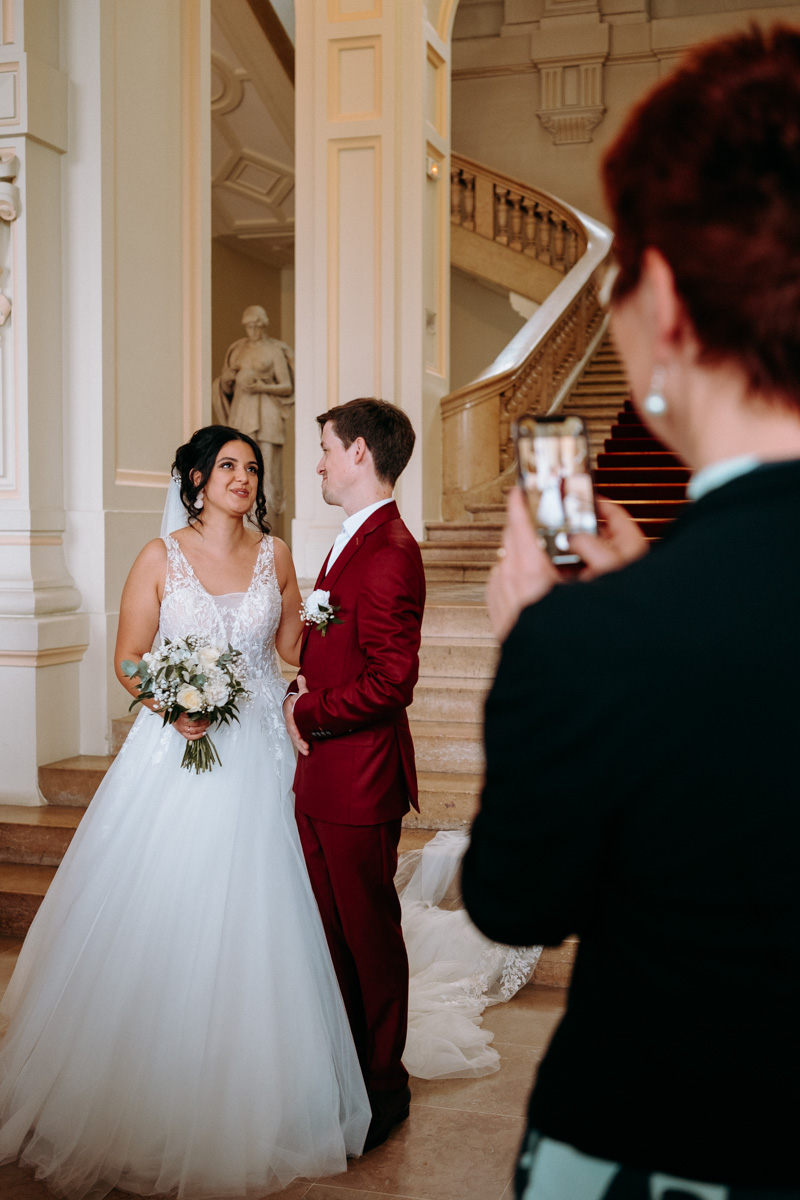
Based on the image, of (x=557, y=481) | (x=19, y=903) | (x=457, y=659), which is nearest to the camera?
(x=557, y=481)

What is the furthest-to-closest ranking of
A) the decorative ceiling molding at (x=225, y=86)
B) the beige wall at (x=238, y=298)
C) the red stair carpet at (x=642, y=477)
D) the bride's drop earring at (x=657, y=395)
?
the beige wall at (x=238, y=298) → the decorative ceiling molding at (x=225, y=86) → the red stair carpet at (x=642, y=477) → the bride's drop earring at (x=657, y=395)

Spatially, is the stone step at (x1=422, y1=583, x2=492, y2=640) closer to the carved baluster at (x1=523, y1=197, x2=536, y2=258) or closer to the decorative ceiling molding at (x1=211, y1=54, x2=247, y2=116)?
the decorative ceiling molding at (x1=211, y1=54, x2=247, y2=116)

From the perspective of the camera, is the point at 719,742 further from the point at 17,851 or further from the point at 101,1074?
the point at 17,851

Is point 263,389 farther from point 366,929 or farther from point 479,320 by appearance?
point 366,929

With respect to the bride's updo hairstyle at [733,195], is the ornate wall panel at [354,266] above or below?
above

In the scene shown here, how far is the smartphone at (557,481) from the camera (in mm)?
1030

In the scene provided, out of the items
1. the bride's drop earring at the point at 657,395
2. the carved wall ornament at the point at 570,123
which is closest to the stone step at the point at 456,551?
the bride's drop earring at the point at 657,395

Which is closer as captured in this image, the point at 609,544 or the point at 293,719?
the point at 609,544

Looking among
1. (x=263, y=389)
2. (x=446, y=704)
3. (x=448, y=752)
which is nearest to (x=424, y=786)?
(x=448, y=752)

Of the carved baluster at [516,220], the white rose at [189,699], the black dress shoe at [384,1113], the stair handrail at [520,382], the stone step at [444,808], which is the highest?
the carved baluster at [516,220]

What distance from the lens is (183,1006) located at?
2.77 meters

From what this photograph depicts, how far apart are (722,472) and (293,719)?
2.12 metres

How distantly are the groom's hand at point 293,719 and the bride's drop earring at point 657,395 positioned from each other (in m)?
2.05

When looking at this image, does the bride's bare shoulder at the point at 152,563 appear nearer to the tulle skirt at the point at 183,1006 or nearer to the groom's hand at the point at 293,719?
the tulle skirt at the point at 183,1006
